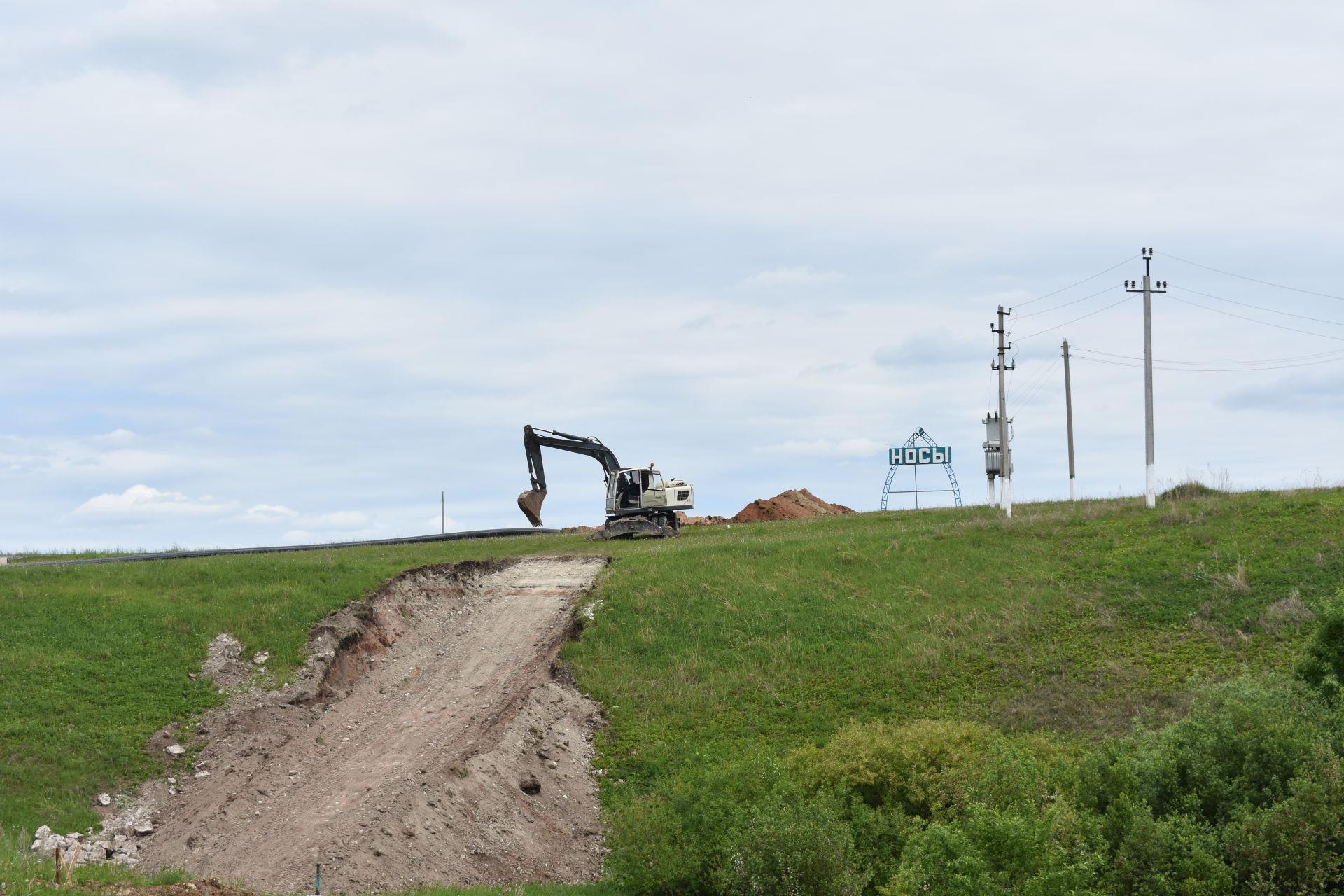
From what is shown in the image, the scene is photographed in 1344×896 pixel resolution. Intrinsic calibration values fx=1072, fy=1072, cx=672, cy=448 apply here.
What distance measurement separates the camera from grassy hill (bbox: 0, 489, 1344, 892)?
67.2 ft

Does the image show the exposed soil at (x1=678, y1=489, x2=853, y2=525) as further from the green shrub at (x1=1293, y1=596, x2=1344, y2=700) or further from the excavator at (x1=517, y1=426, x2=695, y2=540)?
the green shrub at (x1=1293, y1=596, x2=1344, y2=700)

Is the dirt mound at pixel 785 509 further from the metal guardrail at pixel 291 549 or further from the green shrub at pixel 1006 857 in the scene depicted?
the green shrub at pixel 1006 857

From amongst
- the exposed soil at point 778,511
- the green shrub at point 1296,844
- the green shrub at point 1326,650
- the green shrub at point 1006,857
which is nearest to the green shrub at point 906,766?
the green shrub at point 1006,857

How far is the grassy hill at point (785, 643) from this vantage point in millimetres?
20469

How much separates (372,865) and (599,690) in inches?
358

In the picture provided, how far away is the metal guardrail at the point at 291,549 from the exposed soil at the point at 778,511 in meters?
9.76

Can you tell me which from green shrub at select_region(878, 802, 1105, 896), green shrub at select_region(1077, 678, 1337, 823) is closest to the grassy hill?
green shrub at select_region(1077, 678, 1337, 823)

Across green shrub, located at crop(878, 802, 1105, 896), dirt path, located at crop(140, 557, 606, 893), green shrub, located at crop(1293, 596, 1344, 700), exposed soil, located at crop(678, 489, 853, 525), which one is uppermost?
exposed soil, located at crop(678, 489, 853, 525)

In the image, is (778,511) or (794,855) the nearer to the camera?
(794,855)

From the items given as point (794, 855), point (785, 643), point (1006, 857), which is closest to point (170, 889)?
point (794, 855)

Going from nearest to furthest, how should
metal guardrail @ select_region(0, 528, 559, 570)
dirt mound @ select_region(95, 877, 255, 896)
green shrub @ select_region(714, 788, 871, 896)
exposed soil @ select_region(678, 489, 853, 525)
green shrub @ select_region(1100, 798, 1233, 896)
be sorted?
dirt mound @ select_region(95, 877, 255, 896) → green shrub @ select_region(1100, 798, 1233, 896) → green shrub @ select_region(714, 788, 871, 896) → metal guardrail @ select_region(0, 528, 559, 570) → exposed soil @ select_region(678, 489, 853, 525)

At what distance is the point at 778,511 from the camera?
198ft

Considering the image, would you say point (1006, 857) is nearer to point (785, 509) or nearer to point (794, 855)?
point (794, 855)

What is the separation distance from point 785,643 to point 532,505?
22780mm
